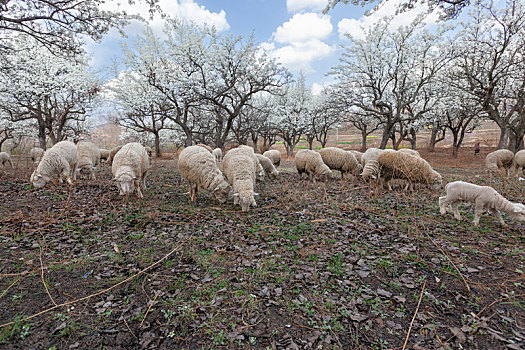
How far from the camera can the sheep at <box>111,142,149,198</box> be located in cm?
737

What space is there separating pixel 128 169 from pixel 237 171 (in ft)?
12.0

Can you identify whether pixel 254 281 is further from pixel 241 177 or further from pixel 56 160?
pixel 56 160

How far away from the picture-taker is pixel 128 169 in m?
7.55

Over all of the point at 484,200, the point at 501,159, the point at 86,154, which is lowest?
the point at 501,159

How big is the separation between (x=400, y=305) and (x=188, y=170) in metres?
6.83

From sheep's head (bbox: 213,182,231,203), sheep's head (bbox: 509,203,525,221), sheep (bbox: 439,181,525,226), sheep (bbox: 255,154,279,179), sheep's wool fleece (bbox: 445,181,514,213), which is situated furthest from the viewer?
sheep (bbox: 255,154,279,179)

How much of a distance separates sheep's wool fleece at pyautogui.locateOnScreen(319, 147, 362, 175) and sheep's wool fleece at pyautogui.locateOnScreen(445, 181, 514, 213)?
6.42 meters

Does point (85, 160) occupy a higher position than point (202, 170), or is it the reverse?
point (85, 160)

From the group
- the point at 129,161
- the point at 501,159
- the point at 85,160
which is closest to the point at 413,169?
the point at 129,161

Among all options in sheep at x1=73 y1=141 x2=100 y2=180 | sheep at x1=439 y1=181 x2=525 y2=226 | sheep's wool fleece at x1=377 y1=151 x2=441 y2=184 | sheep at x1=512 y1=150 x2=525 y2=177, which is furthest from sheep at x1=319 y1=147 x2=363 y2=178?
sheep at x1=73 y1=141 x2=100 y2=180

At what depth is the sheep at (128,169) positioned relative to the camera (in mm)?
7367

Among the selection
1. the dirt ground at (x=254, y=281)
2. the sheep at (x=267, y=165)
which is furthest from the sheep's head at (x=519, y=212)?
the sheep at (x=267, y=165)

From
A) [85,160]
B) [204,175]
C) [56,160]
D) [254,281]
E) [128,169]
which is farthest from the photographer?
[85,160]

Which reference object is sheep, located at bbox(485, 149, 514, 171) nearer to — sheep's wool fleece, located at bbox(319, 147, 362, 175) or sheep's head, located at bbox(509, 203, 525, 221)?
sheep's wool fleece, located at bbox(319, 147, 362, 175)
